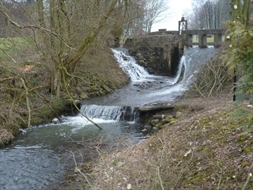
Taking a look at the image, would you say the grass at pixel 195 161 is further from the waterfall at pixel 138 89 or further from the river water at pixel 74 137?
the waterfall at pixel 138 89

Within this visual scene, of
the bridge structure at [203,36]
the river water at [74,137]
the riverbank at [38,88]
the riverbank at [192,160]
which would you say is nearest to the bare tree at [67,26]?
the riverbank at [38,88]

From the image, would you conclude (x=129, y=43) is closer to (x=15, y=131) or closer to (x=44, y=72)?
(x=44, y=72)

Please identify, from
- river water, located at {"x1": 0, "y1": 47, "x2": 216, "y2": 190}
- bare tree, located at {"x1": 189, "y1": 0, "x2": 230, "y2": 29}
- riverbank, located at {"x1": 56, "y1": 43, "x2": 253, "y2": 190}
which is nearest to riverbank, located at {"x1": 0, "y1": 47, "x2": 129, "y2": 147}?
river water, located at {"x1": 0, "y1": 47, "x2": 216, "y2": 190}

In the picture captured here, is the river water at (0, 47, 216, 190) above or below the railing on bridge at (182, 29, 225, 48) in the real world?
below

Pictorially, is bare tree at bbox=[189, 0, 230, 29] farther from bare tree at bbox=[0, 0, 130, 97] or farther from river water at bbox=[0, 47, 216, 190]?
bare tree at bbox=[0, 0, 130, 97]

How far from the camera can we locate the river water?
777 centimetres

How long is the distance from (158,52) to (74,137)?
14605 millimetres

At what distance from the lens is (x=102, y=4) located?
1459 centimetres

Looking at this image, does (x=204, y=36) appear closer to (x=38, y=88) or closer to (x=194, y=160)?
(x=38, y=88)

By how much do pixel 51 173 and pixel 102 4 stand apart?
8.99 m

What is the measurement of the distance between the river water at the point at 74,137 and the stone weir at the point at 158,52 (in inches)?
94.5

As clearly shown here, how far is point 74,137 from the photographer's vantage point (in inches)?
440

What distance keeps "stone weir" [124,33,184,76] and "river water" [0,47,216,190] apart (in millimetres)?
2399

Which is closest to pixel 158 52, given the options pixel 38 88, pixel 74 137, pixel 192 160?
pixel 38 88
